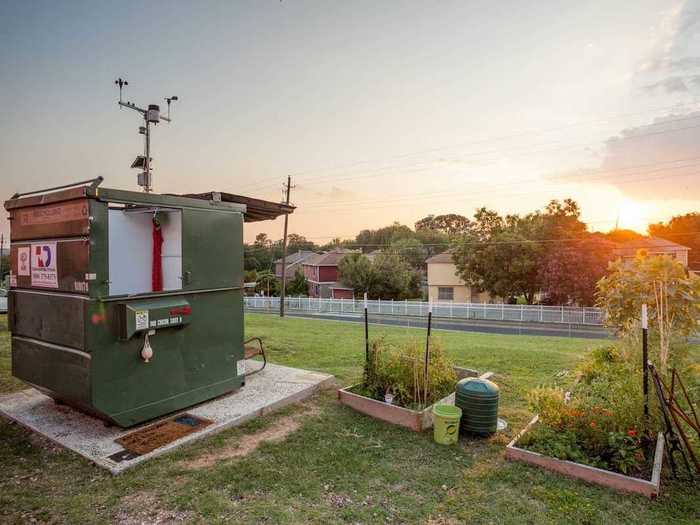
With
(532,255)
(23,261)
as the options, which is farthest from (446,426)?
(532,255)

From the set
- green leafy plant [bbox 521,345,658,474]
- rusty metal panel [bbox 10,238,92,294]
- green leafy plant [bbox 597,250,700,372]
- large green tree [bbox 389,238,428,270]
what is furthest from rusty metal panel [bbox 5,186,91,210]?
large green tree [bbox 389,238,428,270]

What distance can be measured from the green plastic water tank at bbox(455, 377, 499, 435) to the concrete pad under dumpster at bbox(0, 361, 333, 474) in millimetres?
2507

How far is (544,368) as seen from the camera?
8422 mm

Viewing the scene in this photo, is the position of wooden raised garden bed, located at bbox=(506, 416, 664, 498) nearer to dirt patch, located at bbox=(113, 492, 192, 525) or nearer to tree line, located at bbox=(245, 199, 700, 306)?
dirt patch, located at bbox=(113, 492, 192, 525)

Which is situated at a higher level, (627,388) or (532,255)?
(532,255)

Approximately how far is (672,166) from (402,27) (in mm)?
25484

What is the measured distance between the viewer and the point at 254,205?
23.3 ft

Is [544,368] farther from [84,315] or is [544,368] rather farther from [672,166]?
[672,166]

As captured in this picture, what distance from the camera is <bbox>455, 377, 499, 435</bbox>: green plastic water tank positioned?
485cm

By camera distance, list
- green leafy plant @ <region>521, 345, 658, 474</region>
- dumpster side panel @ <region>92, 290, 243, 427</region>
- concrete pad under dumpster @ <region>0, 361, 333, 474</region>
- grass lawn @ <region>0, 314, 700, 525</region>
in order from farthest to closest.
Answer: dumpster side panel @ <region>92, 290, 243, 427</region>
concrete pad under dumpster @ <region>0, 361, 333, 474</region>
green leafy plant @ <region>521, 345, 658, 474</region>
grass lawn @ <region>0, 314, 700, 525</region>

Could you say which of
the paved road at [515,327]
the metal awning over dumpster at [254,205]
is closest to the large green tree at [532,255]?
the paved road at [515,327]

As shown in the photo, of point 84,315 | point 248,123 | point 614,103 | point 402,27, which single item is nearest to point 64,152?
point 248,123

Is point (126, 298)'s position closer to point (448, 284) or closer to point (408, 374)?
point (408, 374)

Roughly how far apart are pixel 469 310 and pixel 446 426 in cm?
2632
